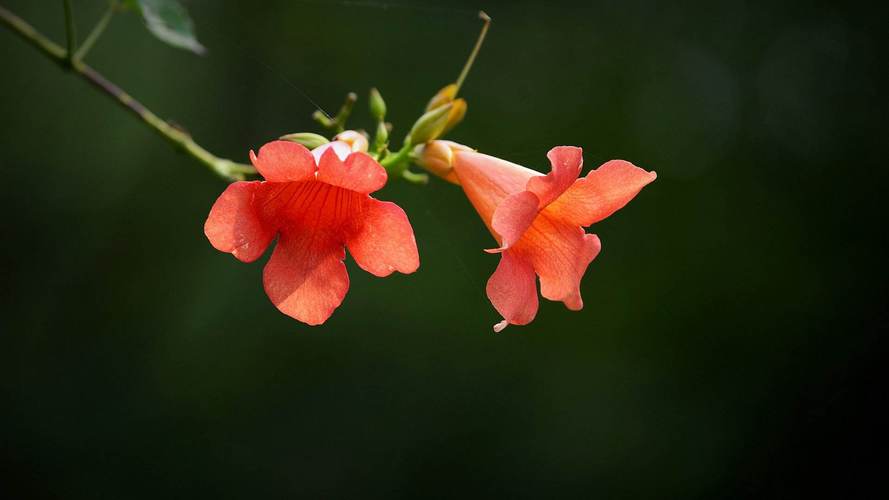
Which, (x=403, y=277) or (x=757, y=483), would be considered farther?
(x=757, y=483)

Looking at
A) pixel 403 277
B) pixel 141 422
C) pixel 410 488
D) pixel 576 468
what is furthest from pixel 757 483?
Answer: pixel 141 422

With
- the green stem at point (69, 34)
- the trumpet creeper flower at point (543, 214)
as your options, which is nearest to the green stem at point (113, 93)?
the green stem at point (69, 34)

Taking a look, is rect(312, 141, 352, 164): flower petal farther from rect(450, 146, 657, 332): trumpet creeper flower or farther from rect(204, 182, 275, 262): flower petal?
rect(450, 146, 657, 332): trumpet creeper flower

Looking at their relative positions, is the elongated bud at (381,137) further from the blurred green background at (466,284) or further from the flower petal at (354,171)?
the blurred green background at (466,284)

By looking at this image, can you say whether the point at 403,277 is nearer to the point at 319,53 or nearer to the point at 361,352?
the point at 361,352

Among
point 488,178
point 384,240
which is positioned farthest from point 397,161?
point 384,240
